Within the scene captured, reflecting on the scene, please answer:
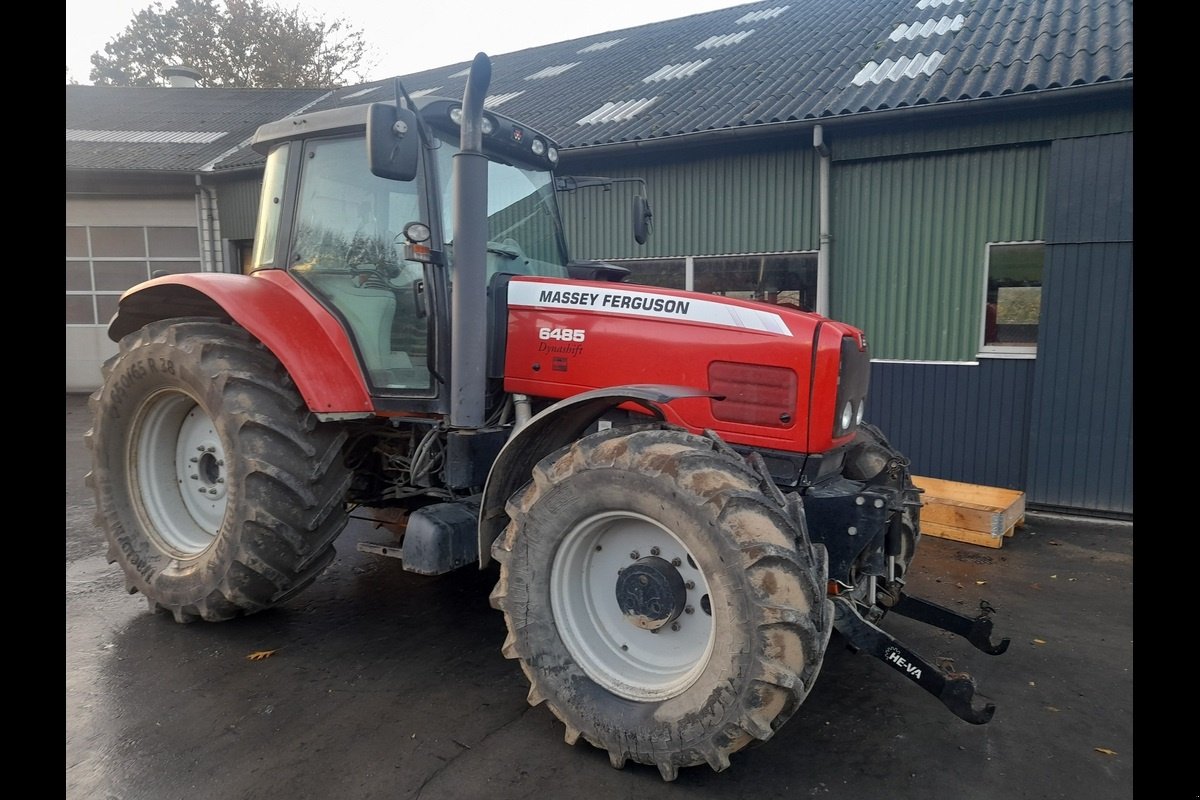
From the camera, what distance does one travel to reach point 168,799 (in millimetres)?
2475

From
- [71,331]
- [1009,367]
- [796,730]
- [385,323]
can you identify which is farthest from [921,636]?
[71,331]

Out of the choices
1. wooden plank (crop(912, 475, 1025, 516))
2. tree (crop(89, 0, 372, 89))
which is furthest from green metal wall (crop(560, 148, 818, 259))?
tree (crop(89, 0, 372, 89))

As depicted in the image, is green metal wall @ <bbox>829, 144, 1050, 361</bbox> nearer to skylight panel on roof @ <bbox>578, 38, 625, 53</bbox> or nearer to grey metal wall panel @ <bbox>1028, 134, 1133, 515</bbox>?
grey metal wall panel @ <bbox>1028, 134, 1133, 515</bbox>

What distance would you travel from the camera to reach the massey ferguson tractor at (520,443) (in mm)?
2498

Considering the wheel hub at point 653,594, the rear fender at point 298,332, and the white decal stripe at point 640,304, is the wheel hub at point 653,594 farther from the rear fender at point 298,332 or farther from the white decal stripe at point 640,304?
the rear fender at point 298,332

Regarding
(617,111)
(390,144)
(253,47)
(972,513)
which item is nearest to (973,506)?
(972,513)

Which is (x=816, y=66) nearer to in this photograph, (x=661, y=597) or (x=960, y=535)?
(x=960, y=535)

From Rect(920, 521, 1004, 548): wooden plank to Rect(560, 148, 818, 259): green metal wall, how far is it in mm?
3066

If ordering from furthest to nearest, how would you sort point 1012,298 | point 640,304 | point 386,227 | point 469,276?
point 1012,298
point 386,227
point 640,304
point 469,276

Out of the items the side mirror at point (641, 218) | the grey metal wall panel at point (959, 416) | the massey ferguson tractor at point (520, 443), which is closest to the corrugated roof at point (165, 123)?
the massey ferguson tractor at point (520, 443)

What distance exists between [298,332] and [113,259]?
40.7 ft

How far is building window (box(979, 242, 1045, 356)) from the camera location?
644 centimetres

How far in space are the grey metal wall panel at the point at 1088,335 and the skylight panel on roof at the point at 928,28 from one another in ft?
8.79

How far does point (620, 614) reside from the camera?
2850mm
